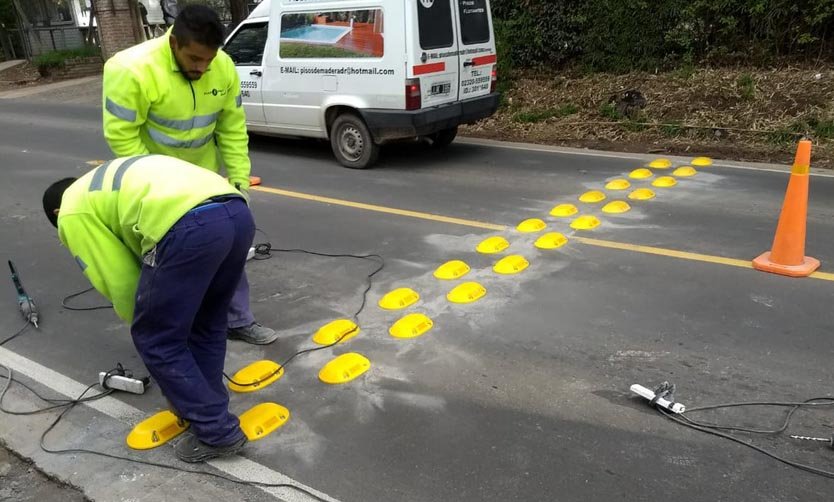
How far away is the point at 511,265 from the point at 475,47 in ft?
14.6

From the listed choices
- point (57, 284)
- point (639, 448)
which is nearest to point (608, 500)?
point (639, 448)

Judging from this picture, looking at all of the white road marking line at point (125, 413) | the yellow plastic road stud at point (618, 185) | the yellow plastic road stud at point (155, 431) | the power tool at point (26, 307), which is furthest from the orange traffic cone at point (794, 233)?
the power tool at point (26, 307)

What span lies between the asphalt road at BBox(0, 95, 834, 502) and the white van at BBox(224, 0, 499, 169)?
1.50 metres

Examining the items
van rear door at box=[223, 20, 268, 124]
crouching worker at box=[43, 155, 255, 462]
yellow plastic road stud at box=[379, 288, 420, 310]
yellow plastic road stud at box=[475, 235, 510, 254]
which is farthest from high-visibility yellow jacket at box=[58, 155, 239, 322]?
van rear door at box=[223, 20, 268, 124]

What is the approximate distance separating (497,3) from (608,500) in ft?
41.3

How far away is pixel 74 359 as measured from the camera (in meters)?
4.22

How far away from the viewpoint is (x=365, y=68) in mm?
8164

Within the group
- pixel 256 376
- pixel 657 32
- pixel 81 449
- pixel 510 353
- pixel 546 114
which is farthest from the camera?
pixel 657 32

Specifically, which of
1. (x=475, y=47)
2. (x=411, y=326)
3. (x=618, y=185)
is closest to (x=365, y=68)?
(x=475, y=47)

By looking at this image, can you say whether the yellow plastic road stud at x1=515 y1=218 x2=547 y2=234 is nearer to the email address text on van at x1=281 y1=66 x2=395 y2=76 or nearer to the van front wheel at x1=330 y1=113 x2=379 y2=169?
the email address text on van at x1=281 y1=66 x2=395 y2=76

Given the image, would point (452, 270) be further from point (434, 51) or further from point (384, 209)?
point (434, 51)

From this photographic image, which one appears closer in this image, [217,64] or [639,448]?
[639,448]

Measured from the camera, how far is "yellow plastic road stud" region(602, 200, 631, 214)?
254 inches

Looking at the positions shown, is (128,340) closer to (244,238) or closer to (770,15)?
(244,238)
